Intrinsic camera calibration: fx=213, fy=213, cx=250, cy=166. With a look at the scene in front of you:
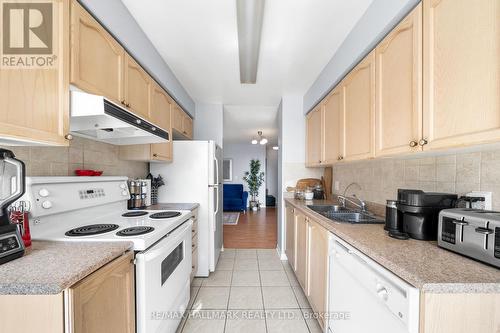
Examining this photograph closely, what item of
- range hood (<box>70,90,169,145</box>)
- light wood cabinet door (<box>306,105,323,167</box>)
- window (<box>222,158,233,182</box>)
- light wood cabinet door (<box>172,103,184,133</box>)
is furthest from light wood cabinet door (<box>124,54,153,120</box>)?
window (<box>222,158,233,182</box>)

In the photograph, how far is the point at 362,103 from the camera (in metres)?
1.63

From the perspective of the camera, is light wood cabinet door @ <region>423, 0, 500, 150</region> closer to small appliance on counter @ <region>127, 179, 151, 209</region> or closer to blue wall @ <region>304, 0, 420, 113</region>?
blue wall @ <region>304, 0, 420, 113</region>

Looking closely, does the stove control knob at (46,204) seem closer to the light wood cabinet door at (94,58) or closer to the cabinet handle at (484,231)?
the light wood cabinet door at (94,58)

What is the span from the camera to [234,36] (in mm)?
1774

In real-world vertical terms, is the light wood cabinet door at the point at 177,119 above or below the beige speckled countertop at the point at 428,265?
above

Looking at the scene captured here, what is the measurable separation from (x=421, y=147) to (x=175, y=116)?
243cm

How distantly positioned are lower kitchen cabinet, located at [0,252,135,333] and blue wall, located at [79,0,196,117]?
1402mm

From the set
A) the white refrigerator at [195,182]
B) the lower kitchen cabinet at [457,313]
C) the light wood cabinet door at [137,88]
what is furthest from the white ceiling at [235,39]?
the lower kitchen cabinet at [457,313]

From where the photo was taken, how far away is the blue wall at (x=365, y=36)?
4.01 feet

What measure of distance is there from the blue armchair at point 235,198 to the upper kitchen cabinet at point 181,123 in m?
3.99

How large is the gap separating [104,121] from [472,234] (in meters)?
1.89

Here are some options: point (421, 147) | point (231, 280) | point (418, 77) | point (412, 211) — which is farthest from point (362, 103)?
point (231, 280)

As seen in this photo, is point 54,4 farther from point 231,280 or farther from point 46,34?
point 231,280

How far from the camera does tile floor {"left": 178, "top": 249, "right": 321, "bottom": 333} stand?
5.68 ft
